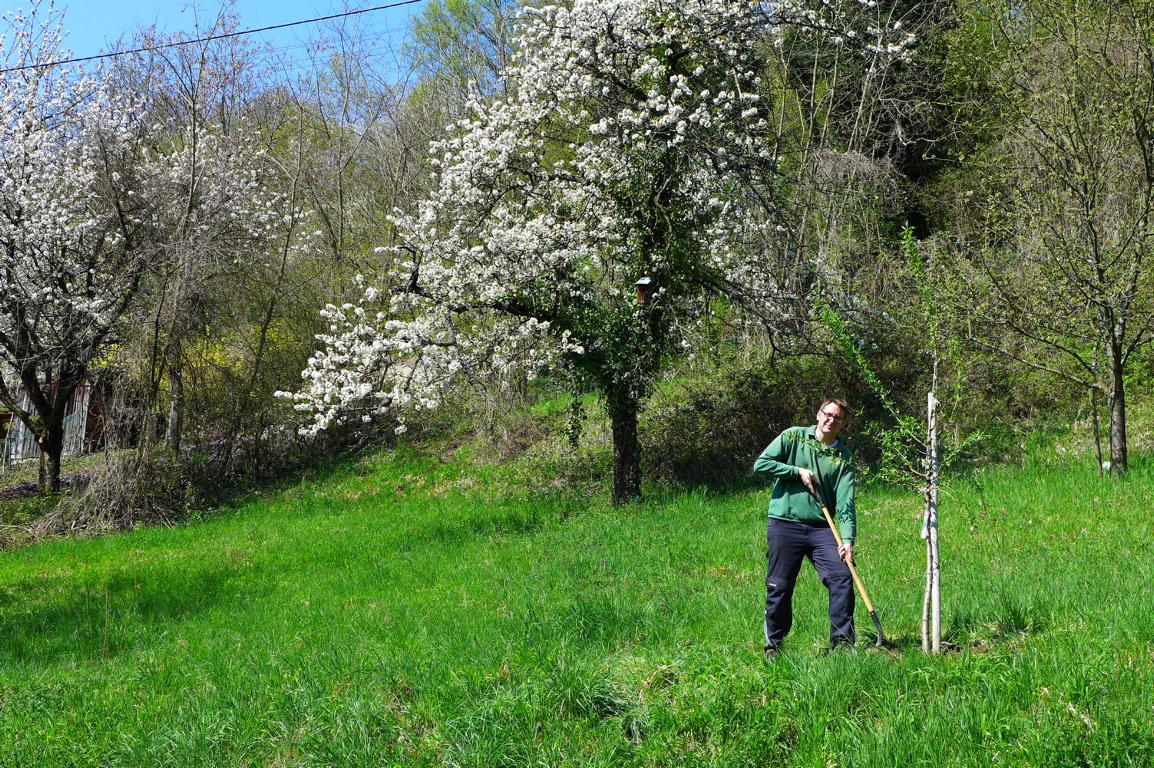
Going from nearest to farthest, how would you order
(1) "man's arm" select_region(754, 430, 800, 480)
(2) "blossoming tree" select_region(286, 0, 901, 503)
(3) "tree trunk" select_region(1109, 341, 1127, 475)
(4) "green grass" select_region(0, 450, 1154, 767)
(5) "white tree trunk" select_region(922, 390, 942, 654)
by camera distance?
(4) "green grass" select_region(0, 450, 1154, 767) < (5) "white tree trunk" select_region(922, 390, 942, 654) < (1) "man's arm" select_region(754, 430, 800, 480) < (3) "tree trunk" select_region(1109, 341, 1127, 475) < (2) "blossoming tree" select_region(286, 0, 901, 503)

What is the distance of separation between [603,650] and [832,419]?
2259 millimetres

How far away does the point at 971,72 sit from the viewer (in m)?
16.7

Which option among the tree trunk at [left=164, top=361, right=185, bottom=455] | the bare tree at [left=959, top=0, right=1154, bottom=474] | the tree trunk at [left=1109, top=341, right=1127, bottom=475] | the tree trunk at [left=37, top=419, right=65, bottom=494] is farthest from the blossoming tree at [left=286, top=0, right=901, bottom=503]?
the tree trunk at [left=37, top=419, right=65, bottom=494]

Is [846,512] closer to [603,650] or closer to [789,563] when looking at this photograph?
[789,563]

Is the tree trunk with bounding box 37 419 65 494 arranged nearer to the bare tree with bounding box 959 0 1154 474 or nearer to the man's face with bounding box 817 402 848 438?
the bare tree with bounding box 959 0 1154 474

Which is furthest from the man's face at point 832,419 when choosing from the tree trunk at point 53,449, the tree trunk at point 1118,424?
the tree trunk at point 53,449

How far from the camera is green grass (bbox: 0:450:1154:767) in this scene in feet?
14.8

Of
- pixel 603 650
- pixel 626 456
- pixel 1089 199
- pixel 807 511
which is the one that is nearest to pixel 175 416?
pixel 626 456

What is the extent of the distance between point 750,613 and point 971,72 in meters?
13.7

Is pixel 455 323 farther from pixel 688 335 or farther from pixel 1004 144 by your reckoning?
pixel 1004 144

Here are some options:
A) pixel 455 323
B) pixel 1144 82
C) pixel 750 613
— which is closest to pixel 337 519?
pixel 455 323

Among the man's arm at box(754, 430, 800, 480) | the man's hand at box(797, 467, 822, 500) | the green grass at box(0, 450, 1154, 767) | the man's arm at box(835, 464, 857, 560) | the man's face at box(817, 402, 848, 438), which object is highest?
the man's face at box(817, 402, 848, 438)

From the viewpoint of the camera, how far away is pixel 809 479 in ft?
18.1

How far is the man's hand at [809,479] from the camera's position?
18.1 ft
